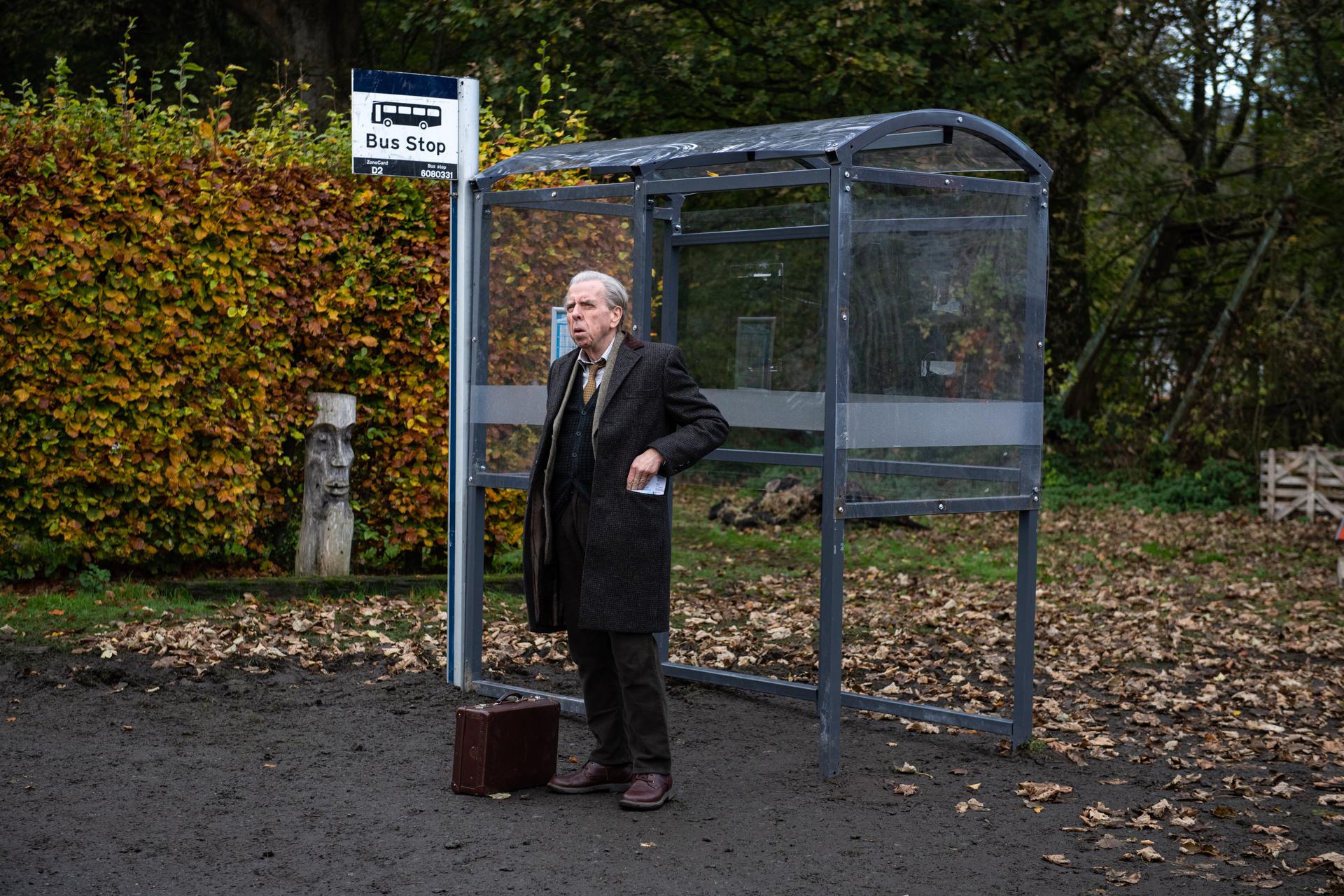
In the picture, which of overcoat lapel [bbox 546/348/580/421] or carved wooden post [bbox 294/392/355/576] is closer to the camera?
overcoat lapel [bbox 546/348/580/421]

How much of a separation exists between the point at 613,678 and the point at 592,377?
111cm

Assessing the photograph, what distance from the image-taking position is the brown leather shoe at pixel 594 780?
216 inches

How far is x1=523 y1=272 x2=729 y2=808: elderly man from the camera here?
520 cm

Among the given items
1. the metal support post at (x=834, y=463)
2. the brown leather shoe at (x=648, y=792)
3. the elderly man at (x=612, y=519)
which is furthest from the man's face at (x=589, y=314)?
the brown leather shoe at (x=648, y=792)

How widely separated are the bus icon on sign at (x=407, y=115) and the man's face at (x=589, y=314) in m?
1.90

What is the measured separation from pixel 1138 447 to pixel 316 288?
1365cm

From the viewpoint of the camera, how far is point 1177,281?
2152 cm

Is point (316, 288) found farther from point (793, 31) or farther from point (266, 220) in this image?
point (793, 31)

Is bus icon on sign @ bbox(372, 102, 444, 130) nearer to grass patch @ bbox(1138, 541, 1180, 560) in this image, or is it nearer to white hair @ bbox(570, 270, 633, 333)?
white hair @ bbox(570, 270, 633, 333)

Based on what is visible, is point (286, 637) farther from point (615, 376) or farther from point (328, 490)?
point (615, 376)

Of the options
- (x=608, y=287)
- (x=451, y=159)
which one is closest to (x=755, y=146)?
(x=608, y=287)

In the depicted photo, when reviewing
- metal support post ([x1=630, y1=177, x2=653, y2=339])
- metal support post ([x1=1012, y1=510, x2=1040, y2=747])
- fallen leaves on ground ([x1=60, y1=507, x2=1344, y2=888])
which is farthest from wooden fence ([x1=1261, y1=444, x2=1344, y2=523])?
metal support post ([x1=630, y1=177, x2=653, y2=339])

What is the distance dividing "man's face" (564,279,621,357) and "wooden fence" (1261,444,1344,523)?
1375 centimetres

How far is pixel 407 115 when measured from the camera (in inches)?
269
